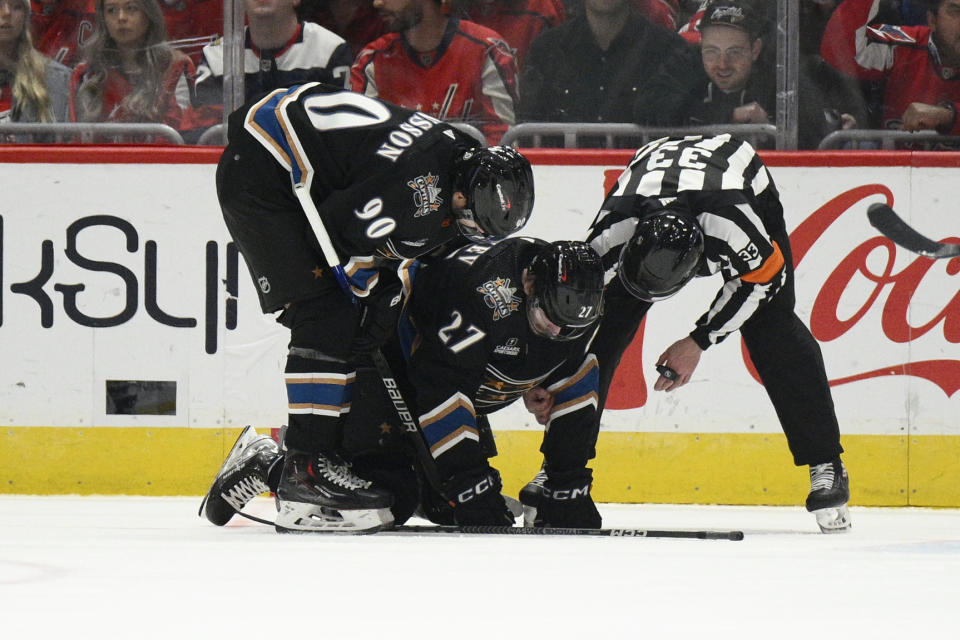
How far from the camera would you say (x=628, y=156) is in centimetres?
502

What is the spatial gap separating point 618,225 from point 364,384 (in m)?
0.95

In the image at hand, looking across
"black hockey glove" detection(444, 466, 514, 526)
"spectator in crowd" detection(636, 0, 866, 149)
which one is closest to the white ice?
"black hockey glove" detection(444, 466, 514, 526)

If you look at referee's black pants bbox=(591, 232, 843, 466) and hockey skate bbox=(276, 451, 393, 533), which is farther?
referee's black pants bbox=(591, 232, 843, 466)

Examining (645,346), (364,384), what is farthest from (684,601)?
(645,346)

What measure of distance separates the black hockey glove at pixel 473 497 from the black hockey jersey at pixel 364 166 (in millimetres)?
613

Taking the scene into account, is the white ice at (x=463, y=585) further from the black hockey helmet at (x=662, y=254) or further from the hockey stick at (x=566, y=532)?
the black hockey helmet at (x=662, y=254)

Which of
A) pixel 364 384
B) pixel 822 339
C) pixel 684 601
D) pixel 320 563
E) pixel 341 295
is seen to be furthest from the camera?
pixel 822 339

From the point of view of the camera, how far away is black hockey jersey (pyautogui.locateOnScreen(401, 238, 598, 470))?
3662 mm

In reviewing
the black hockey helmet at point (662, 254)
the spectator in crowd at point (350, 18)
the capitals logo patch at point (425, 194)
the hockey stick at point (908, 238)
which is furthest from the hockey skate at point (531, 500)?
the spectator in crowd at point (350, 18)

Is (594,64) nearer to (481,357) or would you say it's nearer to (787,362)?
(787,362)

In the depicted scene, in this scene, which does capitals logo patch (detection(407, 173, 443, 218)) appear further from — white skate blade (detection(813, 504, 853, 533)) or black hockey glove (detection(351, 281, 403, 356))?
white skate blade (detection(813, 504, 853, 533))

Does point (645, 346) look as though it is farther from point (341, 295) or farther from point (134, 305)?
point (134, 305)

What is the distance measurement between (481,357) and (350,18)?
6.84 ft

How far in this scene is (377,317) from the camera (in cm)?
371
